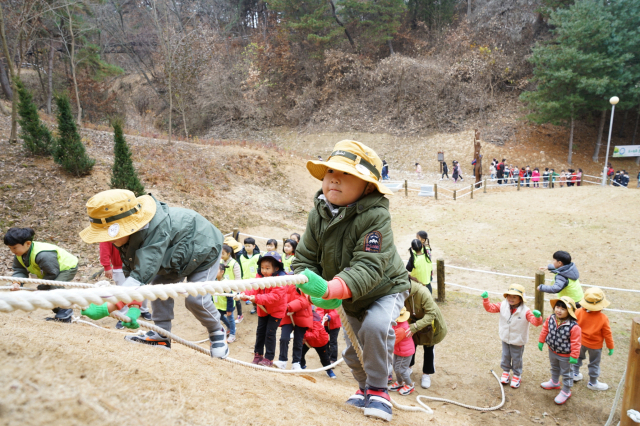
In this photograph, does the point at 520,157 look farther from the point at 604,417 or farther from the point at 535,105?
the point at 604,417

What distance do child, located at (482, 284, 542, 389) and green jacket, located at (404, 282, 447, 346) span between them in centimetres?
90

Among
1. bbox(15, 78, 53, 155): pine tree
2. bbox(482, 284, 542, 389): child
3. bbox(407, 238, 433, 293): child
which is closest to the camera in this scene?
bbox(482, 284, 542, 389): child

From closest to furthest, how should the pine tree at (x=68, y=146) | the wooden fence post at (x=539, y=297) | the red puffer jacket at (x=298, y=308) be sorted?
the red puffer jacket at (x=298, y=308) < the wooden fence post at (x=539, y=297) < the pine tree at (x=68, y=146)

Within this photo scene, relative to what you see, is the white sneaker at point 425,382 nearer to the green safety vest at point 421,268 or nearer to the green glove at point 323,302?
the green safety vest at point 421,268

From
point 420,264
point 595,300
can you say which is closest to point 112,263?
point 420,264

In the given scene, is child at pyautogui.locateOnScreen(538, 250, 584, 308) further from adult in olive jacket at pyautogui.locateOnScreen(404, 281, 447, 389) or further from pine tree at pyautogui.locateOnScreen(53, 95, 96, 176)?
pine tree at pyautogui.locateOnScreen(53, 95, 96, 176)

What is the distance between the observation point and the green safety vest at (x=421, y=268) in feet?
22.4

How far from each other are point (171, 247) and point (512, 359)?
433 centimetres

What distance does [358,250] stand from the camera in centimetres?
247

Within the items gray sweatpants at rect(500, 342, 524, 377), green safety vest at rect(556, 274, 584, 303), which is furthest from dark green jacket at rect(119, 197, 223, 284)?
green safety vest at rect(556, 274, 584, 303)

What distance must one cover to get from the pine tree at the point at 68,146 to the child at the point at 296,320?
9.91m

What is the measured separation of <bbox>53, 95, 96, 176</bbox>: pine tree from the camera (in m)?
11.0

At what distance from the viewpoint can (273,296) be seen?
448cm

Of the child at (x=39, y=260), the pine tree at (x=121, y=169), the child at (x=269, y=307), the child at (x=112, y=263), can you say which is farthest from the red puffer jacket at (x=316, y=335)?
the pine tree at (x=121, y=169)
